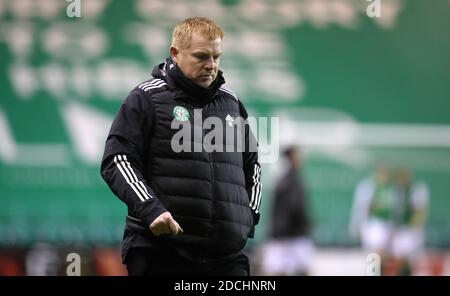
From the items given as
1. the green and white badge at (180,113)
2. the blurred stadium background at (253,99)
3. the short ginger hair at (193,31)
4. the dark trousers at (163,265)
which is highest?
the blurred stadium background at (253,99)

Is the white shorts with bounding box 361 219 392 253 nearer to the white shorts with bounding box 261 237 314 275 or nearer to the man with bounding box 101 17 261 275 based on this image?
the white shorts with bounding box 261 237 314 275

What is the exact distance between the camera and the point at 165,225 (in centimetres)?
387

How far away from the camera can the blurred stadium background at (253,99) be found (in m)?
7.56

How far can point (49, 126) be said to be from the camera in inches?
302

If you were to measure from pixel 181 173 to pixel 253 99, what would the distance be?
12.0ft

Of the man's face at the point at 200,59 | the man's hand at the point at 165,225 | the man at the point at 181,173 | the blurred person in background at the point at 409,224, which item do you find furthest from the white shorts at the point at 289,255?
the man's hand at the point at 165,225

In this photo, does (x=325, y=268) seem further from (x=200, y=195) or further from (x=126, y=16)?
(x=200, y=195)

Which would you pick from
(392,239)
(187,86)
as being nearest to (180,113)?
(187,86)

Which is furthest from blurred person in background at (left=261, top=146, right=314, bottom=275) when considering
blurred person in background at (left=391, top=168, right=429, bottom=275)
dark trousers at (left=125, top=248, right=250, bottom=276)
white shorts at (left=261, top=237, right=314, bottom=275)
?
dark trousers at (left=125, top=248, right=250, bottom=276)

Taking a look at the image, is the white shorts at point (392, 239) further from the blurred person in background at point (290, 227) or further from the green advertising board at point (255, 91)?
the blurred person in background at point (290, 227)

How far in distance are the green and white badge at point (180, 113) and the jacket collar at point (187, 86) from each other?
0.06 meters

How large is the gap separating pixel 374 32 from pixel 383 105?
504 millimetres
